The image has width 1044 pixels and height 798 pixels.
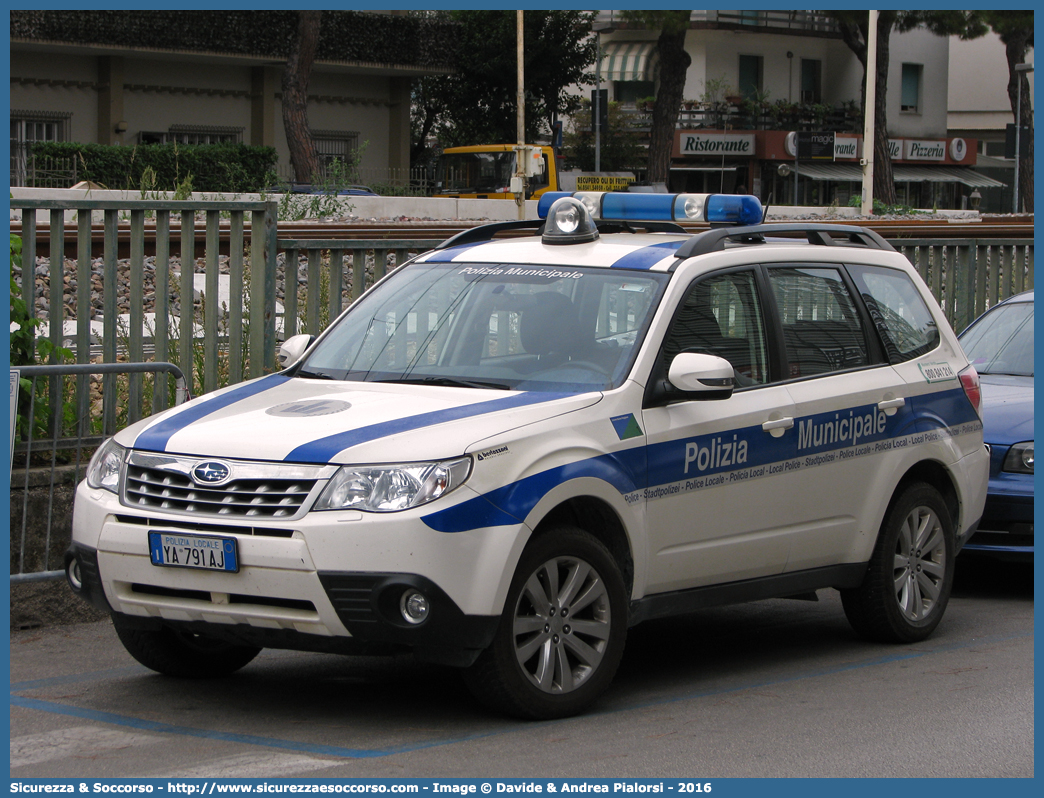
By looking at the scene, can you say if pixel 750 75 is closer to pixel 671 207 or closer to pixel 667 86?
pixel 667 86

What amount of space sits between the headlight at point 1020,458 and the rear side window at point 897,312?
4.39 ft

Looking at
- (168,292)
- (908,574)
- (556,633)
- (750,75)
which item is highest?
(750,75)

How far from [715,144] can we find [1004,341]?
50.0m

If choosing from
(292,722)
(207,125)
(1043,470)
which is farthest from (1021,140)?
(292,722)

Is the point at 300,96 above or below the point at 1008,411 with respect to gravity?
above

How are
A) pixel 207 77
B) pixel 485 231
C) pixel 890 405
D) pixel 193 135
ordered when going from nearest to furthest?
pixel 890 405 → pixel 485 231 → pixel 193 135 → pixel 207 77

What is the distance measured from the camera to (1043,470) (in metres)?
8.34

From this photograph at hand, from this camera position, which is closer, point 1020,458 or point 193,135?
point 1020,458

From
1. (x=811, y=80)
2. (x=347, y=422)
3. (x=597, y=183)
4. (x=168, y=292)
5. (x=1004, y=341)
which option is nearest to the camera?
(x=347, y=422)

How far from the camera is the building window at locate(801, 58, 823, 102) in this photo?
209 feet

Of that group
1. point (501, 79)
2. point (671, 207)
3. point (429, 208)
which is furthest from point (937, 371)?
point (501, 79)

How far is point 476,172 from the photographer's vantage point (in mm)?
38469
